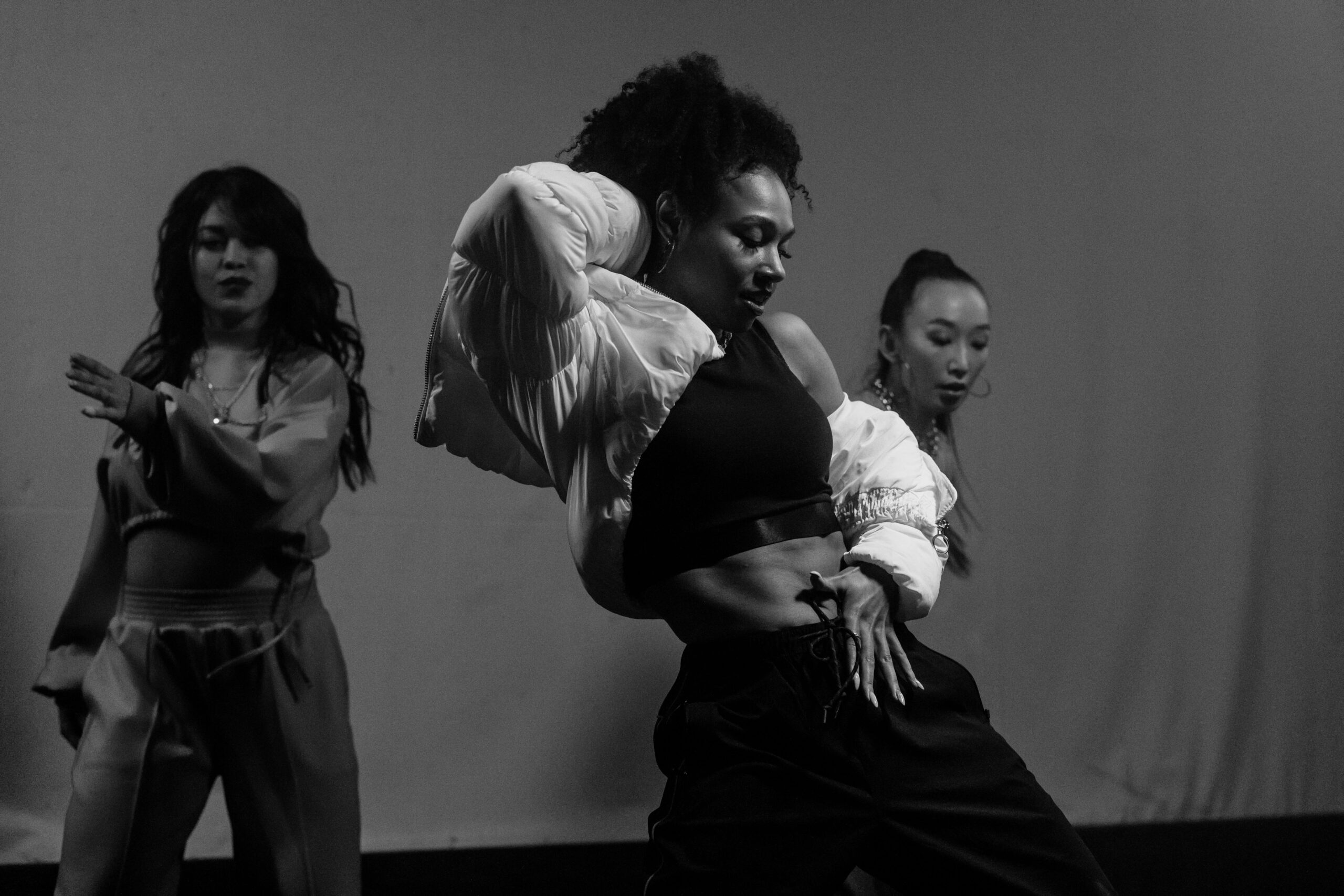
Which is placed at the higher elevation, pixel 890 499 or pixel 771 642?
pixel 890 499

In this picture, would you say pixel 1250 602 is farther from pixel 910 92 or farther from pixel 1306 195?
pixel 910 92

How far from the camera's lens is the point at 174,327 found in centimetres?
257

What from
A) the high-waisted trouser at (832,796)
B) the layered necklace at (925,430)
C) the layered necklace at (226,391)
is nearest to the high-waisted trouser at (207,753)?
the layered necklace at (226,391)

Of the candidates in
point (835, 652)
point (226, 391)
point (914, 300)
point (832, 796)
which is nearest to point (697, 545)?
point (835, 652)

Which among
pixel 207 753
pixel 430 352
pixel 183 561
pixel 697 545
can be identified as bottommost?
pixel 207 753

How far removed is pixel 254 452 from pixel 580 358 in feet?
3.35

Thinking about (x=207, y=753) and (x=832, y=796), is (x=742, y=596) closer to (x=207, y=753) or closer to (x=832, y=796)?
(x=832, y=796)

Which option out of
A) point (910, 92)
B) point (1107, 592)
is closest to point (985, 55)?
point (910, 92)

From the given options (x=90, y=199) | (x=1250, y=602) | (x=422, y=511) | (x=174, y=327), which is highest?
(x=90, y=199)

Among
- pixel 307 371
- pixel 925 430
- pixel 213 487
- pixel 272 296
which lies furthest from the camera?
pixel 925 430

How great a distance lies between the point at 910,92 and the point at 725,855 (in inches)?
103

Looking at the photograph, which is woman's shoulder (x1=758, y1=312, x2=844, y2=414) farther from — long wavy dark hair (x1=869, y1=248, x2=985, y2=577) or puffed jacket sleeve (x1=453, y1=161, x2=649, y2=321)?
long wavy dark hair (x1=869, y1=248, x2=985, y2=577)

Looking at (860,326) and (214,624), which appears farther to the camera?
(860,326)

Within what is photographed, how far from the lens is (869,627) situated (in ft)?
4.87
